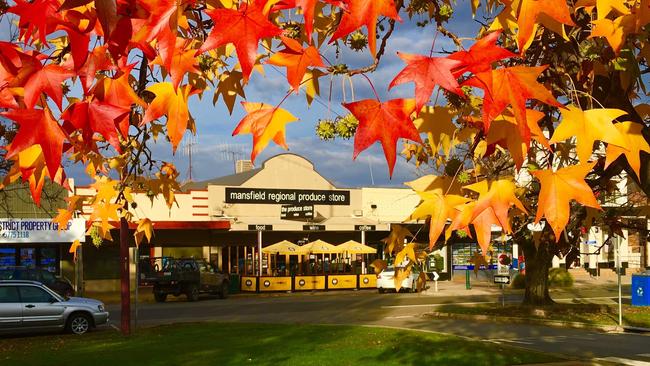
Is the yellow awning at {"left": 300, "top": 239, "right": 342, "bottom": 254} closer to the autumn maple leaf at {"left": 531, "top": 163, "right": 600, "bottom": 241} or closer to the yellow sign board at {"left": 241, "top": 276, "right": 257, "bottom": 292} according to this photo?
the yellow sign board at {"left": 241, "top": 276, "right": 257, "bottom": 292}

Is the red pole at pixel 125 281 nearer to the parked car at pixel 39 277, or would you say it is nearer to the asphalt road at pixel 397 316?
the asphalt road at pixel 397 316

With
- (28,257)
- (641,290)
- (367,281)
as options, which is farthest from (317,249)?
(641,290)

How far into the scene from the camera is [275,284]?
3666 cm

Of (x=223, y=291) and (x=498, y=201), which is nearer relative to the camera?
(x=498, y=201)

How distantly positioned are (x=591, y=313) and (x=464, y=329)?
5.61 m

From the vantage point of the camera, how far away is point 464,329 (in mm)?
19109

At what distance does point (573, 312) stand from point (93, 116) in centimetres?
2226

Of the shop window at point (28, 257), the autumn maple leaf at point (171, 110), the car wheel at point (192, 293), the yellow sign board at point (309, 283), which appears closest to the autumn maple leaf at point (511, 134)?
the autumn maple leaf at point (171, 110)

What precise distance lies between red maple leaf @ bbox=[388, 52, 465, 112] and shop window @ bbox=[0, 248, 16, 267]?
3602 centimetres

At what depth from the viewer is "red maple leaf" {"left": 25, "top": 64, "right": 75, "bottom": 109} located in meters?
2.15

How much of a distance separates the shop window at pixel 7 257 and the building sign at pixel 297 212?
Result: 13.6 m

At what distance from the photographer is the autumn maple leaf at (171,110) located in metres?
2.66

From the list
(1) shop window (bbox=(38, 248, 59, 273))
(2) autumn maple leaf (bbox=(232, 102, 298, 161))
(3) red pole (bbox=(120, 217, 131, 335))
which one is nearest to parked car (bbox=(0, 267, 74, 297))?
(1) shop window (bbox=(38, 248, 59, 273))

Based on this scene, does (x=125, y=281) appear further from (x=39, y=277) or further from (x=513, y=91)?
(x=513, y=91)
